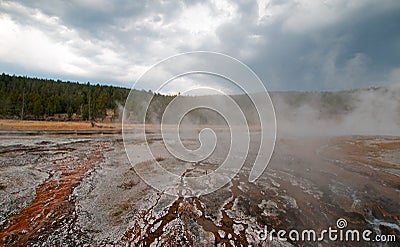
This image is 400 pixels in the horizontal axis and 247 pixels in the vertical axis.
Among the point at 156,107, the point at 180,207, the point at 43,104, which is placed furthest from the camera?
the point at 43,104

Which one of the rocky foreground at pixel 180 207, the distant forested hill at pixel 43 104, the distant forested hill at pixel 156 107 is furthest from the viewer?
the distant forested hill at pixel 43 104

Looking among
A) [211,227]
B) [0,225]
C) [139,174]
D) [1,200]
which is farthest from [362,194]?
[1,200]

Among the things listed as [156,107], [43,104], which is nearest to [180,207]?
[156,107]

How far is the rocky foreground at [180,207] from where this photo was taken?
568cm

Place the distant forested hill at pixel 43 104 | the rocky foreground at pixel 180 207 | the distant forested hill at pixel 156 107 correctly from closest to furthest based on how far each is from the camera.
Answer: the rocky foreground at pixel 180 207
the distant forested hill at pixel 156 107
the distant forested hill at pixel 43 104

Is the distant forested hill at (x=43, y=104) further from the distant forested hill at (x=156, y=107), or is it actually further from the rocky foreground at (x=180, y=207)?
the rocky foreground at (x=180, y=207)

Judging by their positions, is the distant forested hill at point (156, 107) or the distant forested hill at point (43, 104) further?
the distant forested hill at point (43, 104)

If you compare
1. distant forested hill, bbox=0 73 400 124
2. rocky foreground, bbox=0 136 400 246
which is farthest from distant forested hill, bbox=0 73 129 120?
rocky foreground, bbox=0 136 400 246

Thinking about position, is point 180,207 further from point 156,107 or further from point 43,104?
point 43,104

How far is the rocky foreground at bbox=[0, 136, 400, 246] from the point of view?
5684mm

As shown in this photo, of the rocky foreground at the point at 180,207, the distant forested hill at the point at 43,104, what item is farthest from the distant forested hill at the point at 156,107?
the rocky foreground at the point at 180,207

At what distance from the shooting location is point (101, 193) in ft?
28.5

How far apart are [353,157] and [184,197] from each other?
15.3m

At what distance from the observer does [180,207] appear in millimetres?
7484
